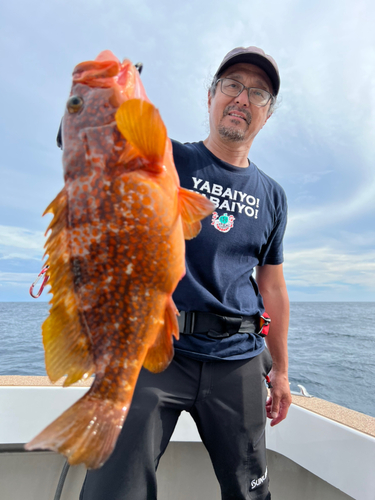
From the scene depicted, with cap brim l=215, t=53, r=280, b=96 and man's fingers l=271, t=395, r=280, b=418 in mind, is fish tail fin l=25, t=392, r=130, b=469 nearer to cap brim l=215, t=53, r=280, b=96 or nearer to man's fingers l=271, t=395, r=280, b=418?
man's fingers l=271, t=395, r=280, b=418

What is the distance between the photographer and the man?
162 centimetres

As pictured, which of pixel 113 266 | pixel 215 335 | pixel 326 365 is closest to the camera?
pixel 113 266

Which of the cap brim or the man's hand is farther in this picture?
the man's hand

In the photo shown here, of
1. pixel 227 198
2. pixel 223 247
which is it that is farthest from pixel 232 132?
pixel 223 247

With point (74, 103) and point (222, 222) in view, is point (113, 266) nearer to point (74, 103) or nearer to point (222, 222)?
point (74, 103)

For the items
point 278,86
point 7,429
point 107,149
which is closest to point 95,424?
point 107,149

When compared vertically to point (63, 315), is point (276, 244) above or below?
above

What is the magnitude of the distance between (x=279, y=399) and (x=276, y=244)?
3.53 feet

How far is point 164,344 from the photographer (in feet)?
3.43

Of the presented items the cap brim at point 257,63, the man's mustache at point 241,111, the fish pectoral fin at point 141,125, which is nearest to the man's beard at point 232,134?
the man's mustache at point 241,111

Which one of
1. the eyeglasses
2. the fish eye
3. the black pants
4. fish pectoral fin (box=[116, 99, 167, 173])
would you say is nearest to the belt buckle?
the black pants

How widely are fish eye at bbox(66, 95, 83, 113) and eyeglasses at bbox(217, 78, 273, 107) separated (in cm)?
128

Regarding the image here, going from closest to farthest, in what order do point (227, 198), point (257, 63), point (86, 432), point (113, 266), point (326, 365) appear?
1. point (86, 432)
2. point (113, 266)
3. point (227, 198)
4. point (257, 63)
5. point (326, 365)

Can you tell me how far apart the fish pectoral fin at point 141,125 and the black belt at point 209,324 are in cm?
105
